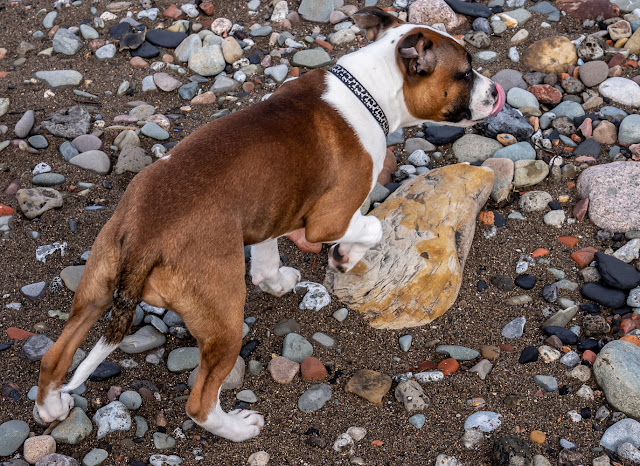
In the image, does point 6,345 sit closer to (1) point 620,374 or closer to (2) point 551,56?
(1) point 620,374

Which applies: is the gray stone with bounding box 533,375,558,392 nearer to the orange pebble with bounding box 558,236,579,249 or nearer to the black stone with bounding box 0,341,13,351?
the orange pebble with bounding box 558,236,579,249

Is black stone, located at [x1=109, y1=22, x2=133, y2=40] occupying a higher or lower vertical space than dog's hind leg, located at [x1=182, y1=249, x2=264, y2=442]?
lower

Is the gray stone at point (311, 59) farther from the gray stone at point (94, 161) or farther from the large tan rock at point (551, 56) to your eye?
the gray stone at point (94, 161)

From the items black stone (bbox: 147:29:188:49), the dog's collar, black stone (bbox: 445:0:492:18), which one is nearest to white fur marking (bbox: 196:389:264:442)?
the dog's collar

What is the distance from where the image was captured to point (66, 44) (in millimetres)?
7422

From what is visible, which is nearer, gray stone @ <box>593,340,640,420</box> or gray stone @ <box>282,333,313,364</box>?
gray stone @ <box>593,340,640,420</box>

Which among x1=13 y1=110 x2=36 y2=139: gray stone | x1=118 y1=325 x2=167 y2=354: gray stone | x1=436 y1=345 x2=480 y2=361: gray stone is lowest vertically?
x1=436 y1=345 x2=480 y2=361: gray stone

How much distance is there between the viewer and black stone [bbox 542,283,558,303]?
4.97 meters

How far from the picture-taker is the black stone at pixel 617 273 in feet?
16.1

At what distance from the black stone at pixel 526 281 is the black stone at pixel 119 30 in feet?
16.3

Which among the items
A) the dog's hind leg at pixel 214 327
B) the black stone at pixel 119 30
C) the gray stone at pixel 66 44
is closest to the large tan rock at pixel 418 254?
the dog's hind leg at pixel 214 327

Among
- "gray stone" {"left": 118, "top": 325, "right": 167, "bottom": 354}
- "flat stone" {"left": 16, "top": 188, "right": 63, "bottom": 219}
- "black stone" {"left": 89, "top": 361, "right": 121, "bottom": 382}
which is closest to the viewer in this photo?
"black stone" {"left": 89, "top": 361, "right": 121, "bottom": 382}

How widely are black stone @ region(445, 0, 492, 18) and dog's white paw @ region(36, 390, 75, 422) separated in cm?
570

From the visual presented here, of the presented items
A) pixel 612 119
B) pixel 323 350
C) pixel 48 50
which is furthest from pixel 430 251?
pixel 48 50
